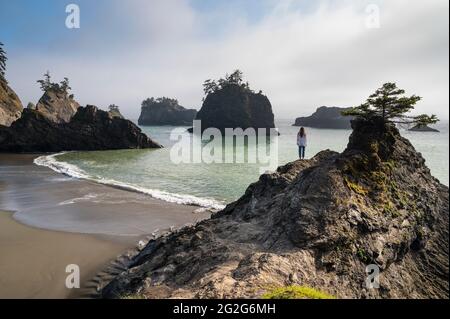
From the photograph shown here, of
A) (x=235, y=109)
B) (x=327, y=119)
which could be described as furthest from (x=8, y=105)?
(x=327, y=119)

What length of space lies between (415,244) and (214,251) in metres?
6.06

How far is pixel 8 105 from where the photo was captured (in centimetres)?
6712

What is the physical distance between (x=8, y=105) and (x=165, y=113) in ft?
357

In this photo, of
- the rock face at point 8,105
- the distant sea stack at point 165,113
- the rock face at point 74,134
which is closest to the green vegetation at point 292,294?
the rock face at point 74,134

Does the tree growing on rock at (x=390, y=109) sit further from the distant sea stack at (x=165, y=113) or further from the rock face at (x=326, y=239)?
the distant sea stack at (x=165, y=113)

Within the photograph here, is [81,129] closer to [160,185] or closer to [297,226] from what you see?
[160,185]

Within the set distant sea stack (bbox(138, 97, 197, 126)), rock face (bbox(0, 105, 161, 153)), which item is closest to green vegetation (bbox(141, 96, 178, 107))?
distant sea stack (bbox(138, 97, 197, 126))

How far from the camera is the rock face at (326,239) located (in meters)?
6.40

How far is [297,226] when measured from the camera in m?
7.45

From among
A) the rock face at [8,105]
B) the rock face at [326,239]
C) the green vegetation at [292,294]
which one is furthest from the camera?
the rock face at [8,105]

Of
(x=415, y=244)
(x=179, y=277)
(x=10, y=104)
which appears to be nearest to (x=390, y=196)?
(x=415, y=244)

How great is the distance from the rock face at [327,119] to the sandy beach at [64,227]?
153 metres

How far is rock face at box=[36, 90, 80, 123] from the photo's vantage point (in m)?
77.6

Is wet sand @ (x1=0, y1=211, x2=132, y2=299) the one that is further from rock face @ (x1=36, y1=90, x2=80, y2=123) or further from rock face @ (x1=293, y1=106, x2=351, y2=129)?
rock face @ (x1=293, y1=106, x2=351, y2=129)
